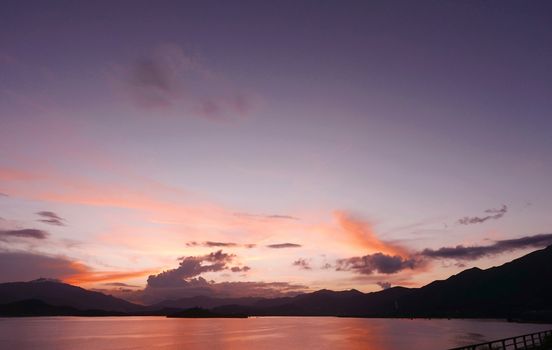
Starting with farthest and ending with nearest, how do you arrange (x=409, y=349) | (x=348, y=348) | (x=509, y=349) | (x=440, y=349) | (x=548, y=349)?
(x=348, y=348) < (x=409, y=349) < (x=440, y=349) < (x=509, y=349) < (x=548, y=349)

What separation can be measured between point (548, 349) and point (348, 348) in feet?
268

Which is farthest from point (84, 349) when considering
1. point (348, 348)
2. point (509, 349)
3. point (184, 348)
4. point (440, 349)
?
point (509, 349)

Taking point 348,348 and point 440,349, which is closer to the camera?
point 440,349

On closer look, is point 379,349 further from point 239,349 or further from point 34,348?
point 34,348

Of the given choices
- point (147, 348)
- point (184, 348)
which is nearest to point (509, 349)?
point (184, 348)

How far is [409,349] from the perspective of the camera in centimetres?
10025

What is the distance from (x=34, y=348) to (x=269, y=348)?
5670 centimetres

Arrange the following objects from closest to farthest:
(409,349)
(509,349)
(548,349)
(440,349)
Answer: (548,349) → (509,349) → (440,349) → (409,349)

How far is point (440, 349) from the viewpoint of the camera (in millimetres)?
91812

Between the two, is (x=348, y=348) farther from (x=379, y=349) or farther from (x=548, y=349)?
(x=548, y=349)

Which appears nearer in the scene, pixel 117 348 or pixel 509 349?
pixel 509 349

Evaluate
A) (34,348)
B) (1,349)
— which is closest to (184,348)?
(34,348)

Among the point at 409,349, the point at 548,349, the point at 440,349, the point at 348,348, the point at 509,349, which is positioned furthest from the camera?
the point at 348,348

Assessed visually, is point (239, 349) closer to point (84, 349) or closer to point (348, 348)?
point (348, 348)
